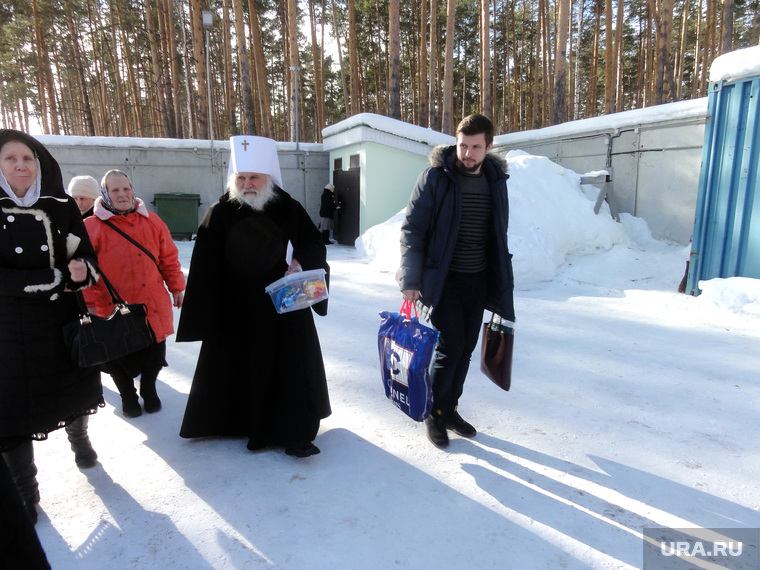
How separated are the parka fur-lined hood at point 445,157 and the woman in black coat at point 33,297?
70.3 inches

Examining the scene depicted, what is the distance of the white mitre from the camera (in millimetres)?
2523

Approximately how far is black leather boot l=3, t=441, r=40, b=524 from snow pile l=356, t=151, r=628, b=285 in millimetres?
5854

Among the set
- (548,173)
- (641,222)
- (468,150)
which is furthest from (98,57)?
(468,150)

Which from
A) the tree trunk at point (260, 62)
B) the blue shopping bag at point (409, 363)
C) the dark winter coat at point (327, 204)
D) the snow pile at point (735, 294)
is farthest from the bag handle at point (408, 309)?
the tree trunk at point (260, 62)

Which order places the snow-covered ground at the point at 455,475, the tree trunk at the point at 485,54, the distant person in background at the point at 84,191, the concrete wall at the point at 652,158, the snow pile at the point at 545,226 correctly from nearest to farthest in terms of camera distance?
1. the snow-covered ground at the point at 455,475
2. the distant person in background at the point at 84,191
3. the snow pile at the point at 545,226
4. the concrete wall at the point at 652,158
5. the tree trunk at the point at 485,54

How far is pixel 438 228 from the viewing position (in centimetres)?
256

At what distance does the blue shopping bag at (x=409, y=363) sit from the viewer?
2.49m

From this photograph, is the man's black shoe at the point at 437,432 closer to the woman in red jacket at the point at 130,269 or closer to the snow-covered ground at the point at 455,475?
the snow-covered ground at the point at 455,475

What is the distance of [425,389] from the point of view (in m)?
2.51

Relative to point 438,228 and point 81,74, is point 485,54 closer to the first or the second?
point 438,228

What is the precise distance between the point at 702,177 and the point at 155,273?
610cm

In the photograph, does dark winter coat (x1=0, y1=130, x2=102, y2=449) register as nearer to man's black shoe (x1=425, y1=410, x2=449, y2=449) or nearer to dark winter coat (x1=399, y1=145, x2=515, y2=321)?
dark winter coat (x1=399, y1=145, x2=515, y2=321)

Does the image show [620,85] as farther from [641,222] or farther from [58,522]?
[58,522]

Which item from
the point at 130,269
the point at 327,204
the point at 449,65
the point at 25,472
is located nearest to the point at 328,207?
the point at 327,204
